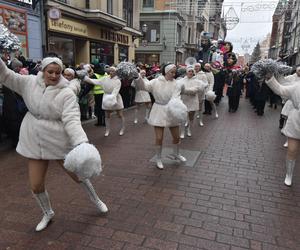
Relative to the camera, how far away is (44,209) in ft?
11.5

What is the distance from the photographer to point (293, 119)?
4613 millimetres

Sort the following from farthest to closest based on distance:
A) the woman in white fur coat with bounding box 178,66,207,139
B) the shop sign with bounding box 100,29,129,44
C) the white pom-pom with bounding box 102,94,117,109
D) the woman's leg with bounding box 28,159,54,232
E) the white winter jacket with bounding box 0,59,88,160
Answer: the shop sign with bounding box 100,29,129,44
the woman in white fur coat with bounding box 178,66,207,139
the white pom-pom with bounding box 102,94,117,109
the woman's leg with bounding box 28,159,54,232
the white winter jacket with bounding box 0,59,88,160

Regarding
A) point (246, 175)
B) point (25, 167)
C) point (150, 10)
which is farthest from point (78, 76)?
point (150, 10)

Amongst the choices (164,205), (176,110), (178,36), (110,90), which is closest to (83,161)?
(164,205)

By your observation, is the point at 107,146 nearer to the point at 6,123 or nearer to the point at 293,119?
the point at 6,123

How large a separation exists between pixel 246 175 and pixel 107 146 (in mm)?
3155

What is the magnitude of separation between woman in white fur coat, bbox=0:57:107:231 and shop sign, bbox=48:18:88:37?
452 inches

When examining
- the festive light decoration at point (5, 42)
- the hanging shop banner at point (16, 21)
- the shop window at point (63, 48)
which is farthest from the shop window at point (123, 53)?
the festive light decoration at point (5, 42)

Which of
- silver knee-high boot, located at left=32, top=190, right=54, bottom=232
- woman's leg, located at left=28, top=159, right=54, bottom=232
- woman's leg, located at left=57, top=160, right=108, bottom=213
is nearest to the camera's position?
woman's leg, located at left=28, top=159, right=54, bottom=232

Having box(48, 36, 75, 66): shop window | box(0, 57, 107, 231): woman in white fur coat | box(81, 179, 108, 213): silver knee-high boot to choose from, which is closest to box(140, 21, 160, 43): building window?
box(48, 36, 75, 66): shop window

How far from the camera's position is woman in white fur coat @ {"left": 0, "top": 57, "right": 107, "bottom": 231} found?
303 centimetres

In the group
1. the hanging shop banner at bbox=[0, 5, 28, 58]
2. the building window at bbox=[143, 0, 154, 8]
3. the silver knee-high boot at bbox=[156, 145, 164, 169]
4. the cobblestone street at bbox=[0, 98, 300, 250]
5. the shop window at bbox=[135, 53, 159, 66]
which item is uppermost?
the building window at bbox=[143, 0, 154, 8]

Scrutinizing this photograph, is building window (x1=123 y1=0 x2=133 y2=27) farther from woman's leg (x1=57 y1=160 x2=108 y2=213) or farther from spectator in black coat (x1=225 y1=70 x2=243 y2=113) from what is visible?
woman's leg (x1=57 y1=160 x2=108 y2=213)

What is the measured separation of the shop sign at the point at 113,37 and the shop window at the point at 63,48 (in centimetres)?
323
